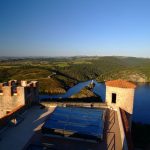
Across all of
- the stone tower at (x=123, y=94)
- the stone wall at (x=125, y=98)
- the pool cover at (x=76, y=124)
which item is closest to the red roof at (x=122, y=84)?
the stone tower at (x=123, y=94)

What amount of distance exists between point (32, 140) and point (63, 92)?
83.8 meters

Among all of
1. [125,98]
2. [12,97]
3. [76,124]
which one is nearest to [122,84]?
[125,98]

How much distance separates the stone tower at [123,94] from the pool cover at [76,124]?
3.61 m

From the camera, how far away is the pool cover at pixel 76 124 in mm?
11984

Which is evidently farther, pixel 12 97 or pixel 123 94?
pixel 123 94

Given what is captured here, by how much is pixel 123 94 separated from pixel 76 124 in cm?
705

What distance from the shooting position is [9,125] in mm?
14086

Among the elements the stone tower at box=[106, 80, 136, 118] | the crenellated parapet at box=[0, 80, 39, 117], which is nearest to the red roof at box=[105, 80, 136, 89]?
the stone tower at box=[106, 80, 136, 118]

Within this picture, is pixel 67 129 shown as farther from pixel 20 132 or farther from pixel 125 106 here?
pixel 125 106

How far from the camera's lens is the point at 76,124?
1310 cm

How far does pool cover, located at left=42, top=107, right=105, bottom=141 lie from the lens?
39.3 feet

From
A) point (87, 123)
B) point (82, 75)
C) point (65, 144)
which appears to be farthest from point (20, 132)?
point (82, 75)

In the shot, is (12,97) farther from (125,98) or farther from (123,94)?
(125,98)

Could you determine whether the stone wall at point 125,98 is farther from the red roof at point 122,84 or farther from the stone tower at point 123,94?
the red roof at point 122,84
